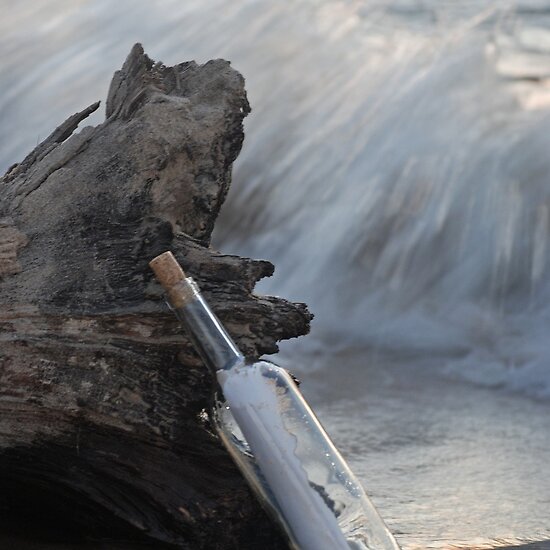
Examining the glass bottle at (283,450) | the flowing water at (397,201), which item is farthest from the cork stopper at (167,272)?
the flowing water at (397,201)

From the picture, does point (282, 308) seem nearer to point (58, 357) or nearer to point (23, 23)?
point (58, 357)

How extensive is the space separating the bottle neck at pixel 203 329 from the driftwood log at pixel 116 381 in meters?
0.19

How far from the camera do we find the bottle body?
3.99 ft

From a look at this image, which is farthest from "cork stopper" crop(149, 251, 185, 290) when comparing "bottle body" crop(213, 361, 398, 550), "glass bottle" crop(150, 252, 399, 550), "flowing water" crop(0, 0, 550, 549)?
"flowing water" crop(0, 0, 550, 549)

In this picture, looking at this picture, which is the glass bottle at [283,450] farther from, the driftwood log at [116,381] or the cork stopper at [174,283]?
the driftwood log at [116,381]

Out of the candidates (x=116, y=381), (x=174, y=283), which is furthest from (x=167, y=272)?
(x=116, y=381)

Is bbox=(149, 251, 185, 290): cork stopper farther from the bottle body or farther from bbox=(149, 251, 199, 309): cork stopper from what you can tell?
the bottle body

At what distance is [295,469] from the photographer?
4.00 ft

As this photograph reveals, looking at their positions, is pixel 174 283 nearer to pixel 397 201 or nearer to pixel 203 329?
pixel 203 329

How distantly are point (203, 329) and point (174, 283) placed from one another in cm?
7

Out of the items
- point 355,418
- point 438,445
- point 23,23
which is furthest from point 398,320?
point 23,23

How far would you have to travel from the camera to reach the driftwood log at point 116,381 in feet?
4.92

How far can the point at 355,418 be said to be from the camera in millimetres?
2674

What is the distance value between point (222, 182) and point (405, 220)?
8.74ft
